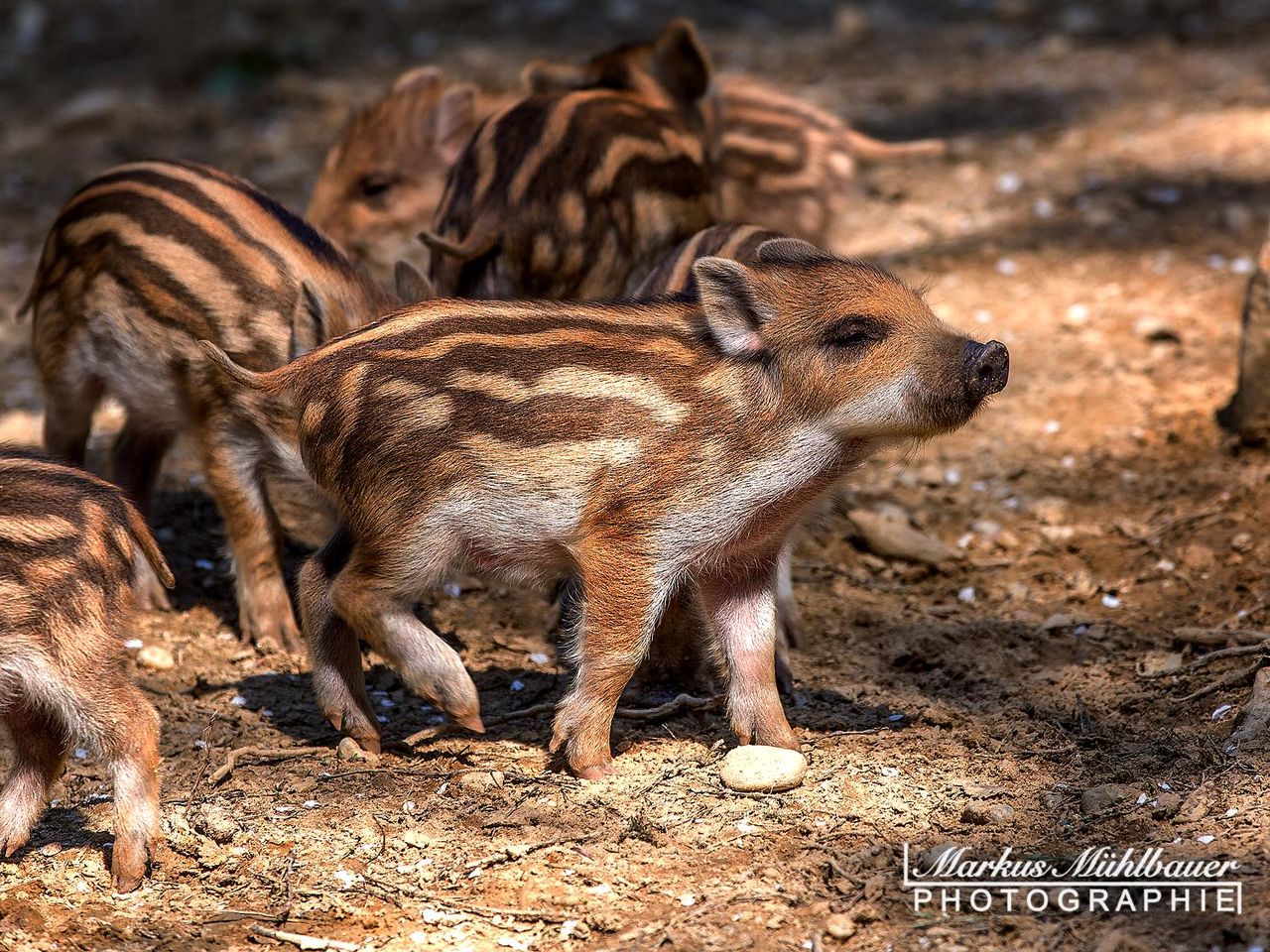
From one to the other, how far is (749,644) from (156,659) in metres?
1.67

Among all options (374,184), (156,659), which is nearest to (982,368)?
(156,659)

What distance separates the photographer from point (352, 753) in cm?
396

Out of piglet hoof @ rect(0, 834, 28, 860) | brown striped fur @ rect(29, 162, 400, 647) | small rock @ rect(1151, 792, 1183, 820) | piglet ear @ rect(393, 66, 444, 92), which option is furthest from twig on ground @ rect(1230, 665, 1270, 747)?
piglet ear @ rect(393, 66, 444, 92)

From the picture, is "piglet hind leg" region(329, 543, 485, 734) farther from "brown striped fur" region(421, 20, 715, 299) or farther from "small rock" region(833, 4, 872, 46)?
"small rock" region(833, 4, 872, 46)

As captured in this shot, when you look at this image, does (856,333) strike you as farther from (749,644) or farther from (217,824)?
(217,824)

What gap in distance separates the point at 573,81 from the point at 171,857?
367 cm

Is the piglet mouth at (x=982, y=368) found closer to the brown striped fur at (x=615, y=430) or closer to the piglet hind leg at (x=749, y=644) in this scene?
the brown striped fur at (x=615, y=430)

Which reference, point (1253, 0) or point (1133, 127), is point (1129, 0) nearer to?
point (1253, 0)

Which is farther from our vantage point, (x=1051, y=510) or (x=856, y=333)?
(x=1051, y=510)

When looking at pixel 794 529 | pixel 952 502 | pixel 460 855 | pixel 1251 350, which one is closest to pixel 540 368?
pixel 794 529

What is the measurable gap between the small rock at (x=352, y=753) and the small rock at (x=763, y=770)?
2.79 ft

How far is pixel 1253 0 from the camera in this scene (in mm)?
9055

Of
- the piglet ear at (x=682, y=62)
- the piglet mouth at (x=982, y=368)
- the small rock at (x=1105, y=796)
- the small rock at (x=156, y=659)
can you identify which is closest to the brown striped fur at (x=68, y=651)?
the small rock at (x=156, y=659)

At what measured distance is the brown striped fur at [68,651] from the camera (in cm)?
338
